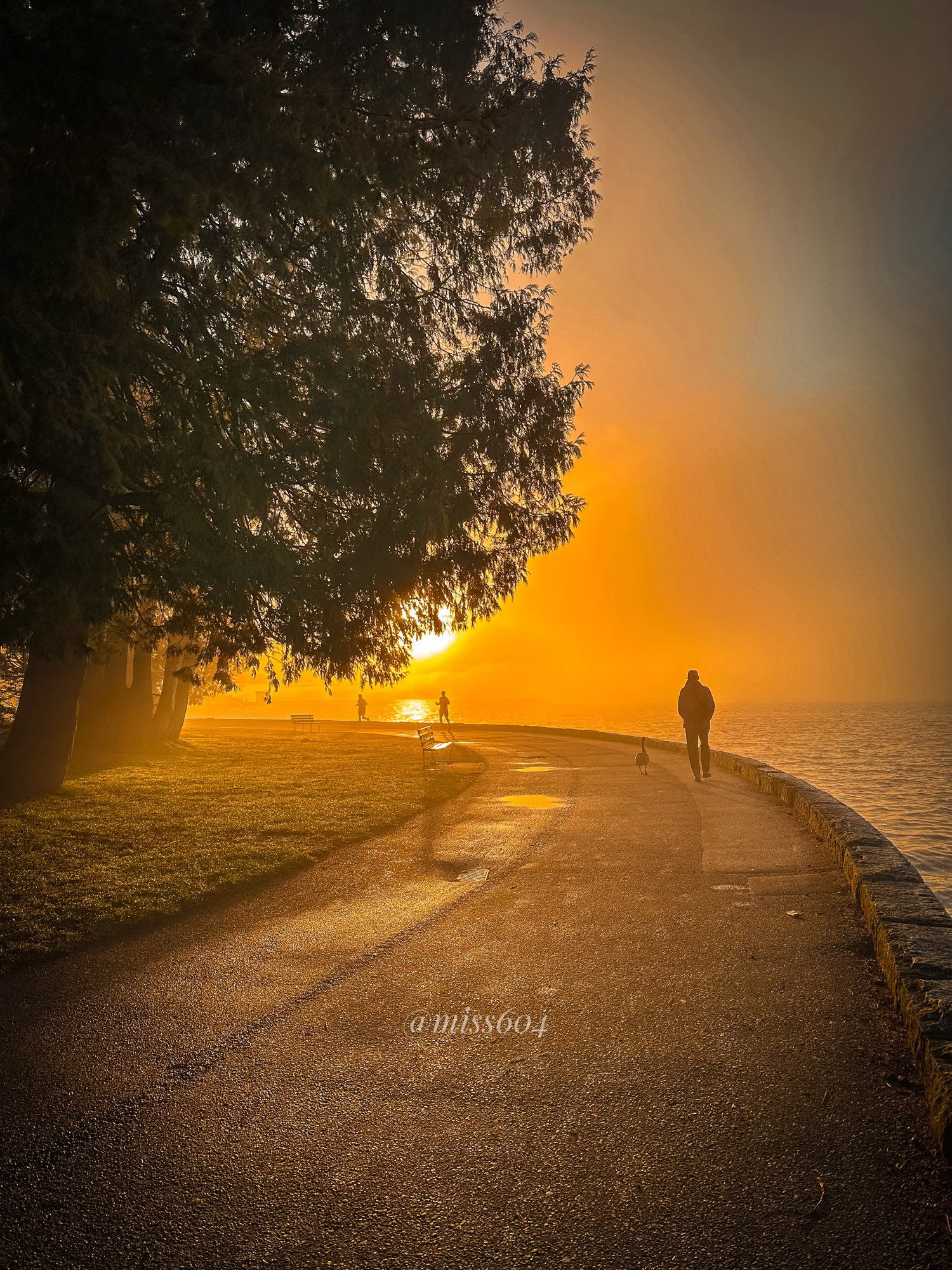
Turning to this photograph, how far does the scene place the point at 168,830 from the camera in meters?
10.3

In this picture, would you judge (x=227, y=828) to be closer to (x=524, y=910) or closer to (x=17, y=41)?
(x=524, y=910)

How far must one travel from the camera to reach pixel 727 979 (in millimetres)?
4727

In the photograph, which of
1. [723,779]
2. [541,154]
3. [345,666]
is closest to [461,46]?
[541,154]

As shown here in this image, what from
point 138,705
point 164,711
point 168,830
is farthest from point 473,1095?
point 164,711

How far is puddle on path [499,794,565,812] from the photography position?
12352 millimetres

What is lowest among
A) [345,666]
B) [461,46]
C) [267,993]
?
[267,993]

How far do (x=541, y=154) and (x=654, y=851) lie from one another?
9.48 metres

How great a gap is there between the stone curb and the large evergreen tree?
5.46 m

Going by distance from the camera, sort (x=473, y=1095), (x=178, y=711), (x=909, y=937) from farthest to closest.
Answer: (x=178, y=711)
(x=909, y=937)
(x=473, y=1095)

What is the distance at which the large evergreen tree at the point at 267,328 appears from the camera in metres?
5.71

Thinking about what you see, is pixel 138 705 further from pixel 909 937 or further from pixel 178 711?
pixel 909 937

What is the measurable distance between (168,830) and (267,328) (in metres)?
6.58

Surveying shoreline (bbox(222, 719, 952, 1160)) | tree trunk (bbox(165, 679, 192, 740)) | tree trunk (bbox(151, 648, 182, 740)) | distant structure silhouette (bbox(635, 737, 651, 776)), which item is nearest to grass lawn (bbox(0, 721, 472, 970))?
tree trunk (bbox(151, 648, 182, 740))

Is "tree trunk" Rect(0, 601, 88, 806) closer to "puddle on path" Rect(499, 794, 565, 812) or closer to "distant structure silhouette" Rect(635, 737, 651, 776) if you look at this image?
"puddle on path" Rect(499, 794, 565, 812)
